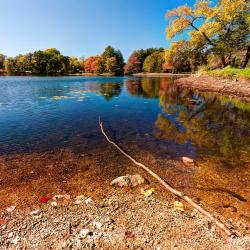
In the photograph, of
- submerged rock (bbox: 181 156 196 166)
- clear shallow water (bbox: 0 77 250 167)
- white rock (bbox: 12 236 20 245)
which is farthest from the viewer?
clear shallow water (bbox: 0 77 250 167)

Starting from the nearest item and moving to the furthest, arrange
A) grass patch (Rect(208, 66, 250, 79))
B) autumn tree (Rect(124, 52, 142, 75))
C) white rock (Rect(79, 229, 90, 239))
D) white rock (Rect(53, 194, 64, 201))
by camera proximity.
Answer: white rock (Rect(79, 229, 90, 239)) < white rock (Rect(53, 194, 64, 201)) < grass patch (Rect(208, 66, 250, 79)) < autumn tree (Rect(124, 52, 142, 75))

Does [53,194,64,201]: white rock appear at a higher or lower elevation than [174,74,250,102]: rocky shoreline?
lower

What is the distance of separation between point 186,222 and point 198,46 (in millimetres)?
37208

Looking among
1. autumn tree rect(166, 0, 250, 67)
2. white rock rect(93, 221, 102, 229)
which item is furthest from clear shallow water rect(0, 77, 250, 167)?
autumn tree rect(166, 0, 250, 67)

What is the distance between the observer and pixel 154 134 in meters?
9.89

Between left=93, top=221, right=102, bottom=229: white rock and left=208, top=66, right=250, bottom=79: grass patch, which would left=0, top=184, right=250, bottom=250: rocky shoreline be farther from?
left=208, top=66, right=250, bottom=79: grass patch

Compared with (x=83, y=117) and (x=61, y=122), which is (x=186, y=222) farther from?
(x=83, y=117)

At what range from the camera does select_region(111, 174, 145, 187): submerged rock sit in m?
5.29

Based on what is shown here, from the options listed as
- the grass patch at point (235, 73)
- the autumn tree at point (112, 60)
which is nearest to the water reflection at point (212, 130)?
the grass patch at point (235, 73)

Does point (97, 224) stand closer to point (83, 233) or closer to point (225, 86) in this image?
point (83, 233)

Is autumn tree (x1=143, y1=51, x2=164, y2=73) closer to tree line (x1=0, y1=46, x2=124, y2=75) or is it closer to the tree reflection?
tree line (x1=0, y1=46, x2=124, y2=75)

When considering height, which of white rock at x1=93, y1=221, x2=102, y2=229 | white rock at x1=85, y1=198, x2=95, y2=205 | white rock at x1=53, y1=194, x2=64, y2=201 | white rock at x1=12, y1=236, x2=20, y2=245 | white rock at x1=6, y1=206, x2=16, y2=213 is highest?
white rock at x1=12, y1=236, x2=20, y2=245

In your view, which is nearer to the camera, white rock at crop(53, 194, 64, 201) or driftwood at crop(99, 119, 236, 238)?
driftwood at crop(99, 119, 236, 238)

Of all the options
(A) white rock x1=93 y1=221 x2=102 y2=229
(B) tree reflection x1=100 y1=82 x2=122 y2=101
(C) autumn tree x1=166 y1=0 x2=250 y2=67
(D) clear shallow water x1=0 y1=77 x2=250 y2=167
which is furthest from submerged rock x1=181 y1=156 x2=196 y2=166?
(C) autumn tree x1=166 y1=0 x2=250 y2=67
